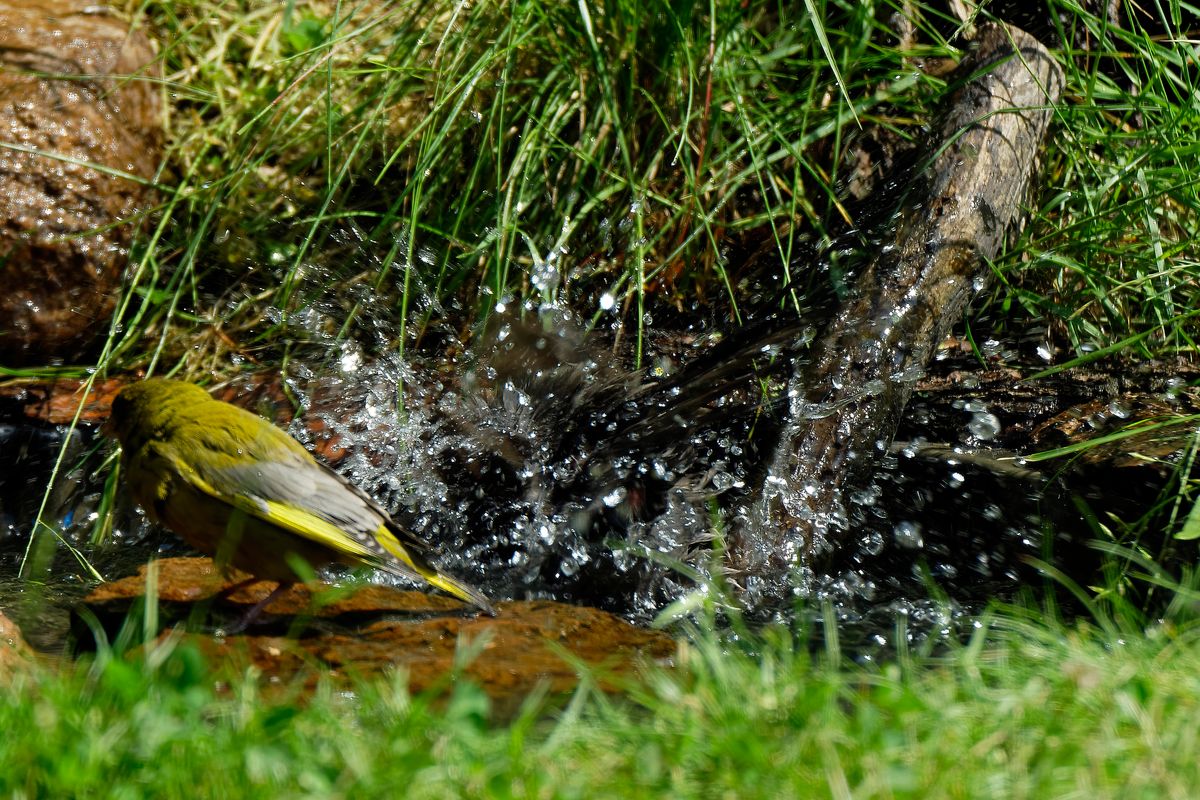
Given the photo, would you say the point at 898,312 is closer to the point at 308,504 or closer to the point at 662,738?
the point at 308,504

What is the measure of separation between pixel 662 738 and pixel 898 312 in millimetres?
2188

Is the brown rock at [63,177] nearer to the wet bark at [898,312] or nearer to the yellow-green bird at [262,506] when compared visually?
the yellow-green bird at [262,506]

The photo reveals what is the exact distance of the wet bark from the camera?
3.70 m

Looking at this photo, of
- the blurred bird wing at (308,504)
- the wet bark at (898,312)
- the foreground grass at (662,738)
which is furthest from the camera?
the wet bark at (898,312)

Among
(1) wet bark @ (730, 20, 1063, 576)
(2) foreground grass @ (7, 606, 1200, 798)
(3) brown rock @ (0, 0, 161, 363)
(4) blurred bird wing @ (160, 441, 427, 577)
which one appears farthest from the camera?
(3) brown rock @ (0, 0, 161, 363)

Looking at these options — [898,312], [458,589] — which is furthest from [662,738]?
[898,312]

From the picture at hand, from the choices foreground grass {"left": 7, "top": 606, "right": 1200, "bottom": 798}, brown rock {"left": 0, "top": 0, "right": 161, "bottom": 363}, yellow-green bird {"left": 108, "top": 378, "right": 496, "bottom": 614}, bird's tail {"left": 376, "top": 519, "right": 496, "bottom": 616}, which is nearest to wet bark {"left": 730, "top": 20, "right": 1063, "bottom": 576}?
bird's tail {"left": 376, "top": 519, "right": 496, "bottom": 616}

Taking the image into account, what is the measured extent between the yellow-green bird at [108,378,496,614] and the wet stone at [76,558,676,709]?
12 cm

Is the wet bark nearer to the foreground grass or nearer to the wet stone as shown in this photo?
the wet stone

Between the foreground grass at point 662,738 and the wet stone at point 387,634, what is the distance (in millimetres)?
299

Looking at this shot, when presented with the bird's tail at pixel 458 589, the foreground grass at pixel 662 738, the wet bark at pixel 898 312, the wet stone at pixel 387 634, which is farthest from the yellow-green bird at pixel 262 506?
the foreground grass at pixel 662 738

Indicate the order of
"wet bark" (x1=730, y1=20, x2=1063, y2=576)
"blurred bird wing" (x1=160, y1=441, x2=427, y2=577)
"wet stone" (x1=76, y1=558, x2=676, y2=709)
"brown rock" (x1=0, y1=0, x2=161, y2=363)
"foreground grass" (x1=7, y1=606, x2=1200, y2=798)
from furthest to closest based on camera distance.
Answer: "brown rock" (x1=0, y1=0, x2=161, y2=363)
"wet bark" (x1=730, y1=20, x2=1063, y2=576)
"blurred bird wing" (x1=160, y1=441, x2=427, y2=577)
"wet stone" (x1=76, y1=558, x2=676, y2=709)
"foreground grass" (x1=7, y1=606, x2=1200, y2=798)

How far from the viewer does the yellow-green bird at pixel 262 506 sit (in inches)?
134

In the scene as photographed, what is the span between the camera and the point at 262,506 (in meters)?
3.40
